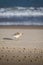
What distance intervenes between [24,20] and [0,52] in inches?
290

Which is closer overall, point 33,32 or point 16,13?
point 33,32

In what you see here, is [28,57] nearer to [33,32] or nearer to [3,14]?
[33,32]

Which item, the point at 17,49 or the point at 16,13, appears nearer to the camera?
the point at 17,49

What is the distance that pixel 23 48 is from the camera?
9109mm

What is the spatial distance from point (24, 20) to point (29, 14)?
1.56m

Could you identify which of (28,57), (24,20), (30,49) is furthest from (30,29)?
(28,57)

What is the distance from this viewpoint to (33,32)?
12211 mm

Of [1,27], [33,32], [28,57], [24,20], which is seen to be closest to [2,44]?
[28,57]

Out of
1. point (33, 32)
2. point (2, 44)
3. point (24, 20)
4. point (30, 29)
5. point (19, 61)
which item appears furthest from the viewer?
point (24, 20)

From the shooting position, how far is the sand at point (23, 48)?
7712 mm

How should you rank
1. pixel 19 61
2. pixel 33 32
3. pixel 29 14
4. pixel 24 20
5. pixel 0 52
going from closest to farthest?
pixel 19 61 → pixel 0 52 → pixel 33 32 → pixel 24 20 → pixel 29 14

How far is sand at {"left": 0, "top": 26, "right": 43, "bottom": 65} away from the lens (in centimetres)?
771

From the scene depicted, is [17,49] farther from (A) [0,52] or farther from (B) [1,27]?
(B) [1,27]

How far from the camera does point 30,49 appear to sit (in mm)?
8961
